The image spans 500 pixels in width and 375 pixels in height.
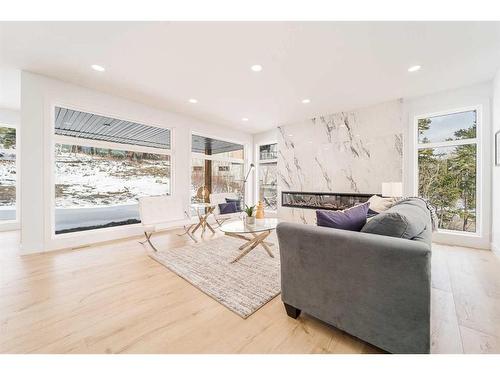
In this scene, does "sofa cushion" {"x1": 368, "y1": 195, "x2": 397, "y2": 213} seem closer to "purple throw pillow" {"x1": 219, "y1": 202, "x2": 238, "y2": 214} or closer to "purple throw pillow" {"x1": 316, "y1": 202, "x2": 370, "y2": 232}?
"purple throw pillow" {"x1": 316, "y1": 202, "x2": 370, "y2": 232}

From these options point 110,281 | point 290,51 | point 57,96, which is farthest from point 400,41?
point 57,96

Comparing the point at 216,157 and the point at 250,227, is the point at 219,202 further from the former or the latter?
the point at 250,227

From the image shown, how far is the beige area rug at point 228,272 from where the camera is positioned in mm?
1876

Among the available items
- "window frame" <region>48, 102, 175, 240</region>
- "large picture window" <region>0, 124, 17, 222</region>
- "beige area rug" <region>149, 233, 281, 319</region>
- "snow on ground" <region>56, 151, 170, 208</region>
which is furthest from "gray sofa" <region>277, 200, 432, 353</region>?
"large picture window" <region>0, 124, 17, 222</region>

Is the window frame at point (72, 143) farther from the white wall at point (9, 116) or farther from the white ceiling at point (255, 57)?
the white wall at point (9, 116)

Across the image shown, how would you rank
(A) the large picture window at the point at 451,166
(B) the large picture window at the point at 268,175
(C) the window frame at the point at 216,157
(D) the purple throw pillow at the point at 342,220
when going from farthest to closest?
(B) the large picture window at the point at 268,175
(C) the window frame at the point at 216,157
(A) the large picture window at the point at 451,166
(D) the purple throw pillow at the point at 342,220

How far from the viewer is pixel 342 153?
478 centimetres

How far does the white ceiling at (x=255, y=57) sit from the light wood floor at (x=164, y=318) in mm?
2667

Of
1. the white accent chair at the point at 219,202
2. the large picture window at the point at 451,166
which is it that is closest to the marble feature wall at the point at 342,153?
the large picture window at the point at 451,166

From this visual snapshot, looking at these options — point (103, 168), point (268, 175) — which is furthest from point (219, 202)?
point (103, 168)

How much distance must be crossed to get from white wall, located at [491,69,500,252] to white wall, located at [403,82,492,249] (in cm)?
9

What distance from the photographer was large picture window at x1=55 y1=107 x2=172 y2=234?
3564 millimetres

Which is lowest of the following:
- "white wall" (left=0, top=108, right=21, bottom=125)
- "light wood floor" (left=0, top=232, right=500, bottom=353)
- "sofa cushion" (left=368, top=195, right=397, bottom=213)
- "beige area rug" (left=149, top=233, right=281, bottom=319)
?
"light wood floor" (left=0, top=232, right=500, bottom=353)

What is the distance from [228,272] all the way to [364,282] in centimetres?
155
